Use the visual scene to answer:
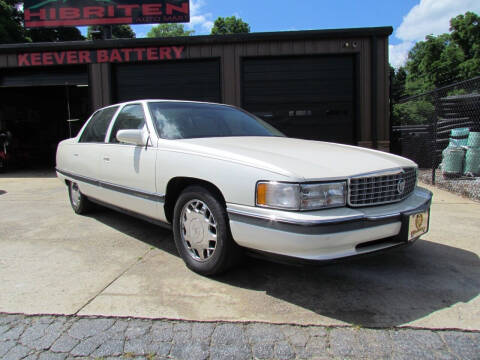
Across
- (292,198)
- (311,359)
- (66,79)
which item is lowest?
(311,359)

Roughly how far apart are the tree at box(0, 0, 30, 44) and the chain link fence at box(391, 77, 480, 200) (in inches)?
976

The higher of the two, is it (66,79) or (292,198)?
(66,79)

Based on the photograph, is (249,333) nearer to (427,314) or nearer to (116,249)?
(427,314)

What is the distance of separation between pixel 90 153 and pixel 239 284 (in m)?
2.56

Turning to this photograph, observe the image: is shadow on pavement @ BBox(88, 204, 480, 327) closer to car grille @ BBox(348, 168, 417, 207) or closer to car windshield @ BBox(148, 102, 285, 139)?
car grille @ BBox(348, 168, 417, 207)

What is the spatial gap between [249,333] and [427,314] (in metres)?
1.17

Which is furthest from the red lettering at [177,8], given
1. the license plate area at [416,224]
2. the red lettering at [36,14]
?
the license plate area at [416,224]

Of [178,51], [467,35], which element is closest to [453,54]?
[467,35]

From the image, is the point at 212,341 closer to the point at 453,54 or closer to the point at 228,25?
the point at 453,54

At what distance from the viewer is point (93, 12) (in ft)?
34.4

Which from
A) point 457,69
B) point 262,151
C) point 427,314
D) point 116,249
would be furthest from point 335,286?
point 457,69

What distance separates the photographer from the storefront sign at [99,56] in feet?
30.5

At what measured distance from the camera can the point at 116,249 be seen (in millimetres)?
3516

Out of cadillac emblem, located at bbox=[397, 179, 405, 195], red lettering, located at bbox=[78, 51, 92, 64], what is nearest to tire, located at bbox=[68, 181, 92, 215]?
cadillac emblem, located at bbox=[397, 179, 405, 195]
